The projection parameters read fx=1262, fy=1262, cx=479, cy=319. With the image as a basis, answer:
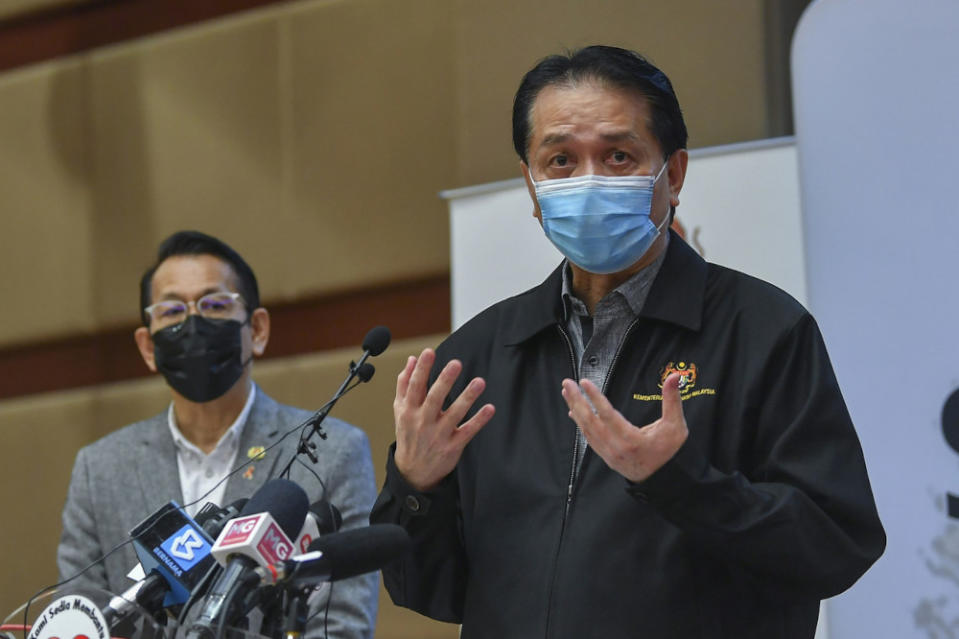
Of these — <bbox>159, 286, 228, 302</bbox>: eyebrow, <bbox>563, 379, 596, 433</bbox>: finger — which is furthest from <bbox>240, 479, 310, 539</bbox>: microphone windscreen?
<bbox>159, 286, 228, 302</bbox>: eyebrow

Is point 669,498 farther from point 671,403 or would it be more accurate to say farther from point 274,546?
point 274,546

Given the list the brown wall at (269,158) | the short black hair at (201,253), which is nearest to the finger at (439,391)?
the short black hair at (201,253)

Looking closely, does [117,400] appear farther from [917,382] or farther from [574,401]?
[574,401]

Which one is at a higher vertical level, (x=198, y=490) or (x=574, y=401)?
(x=574, y=401)

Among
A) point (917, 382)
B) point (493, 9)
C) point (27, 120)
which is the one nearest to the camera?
point (917, 382)

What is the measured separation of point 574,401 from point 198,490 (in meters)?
1.61

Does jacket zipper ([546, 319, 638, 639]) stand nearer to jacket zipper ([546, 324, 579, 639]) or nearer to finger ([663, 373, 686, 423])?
jacket zipper ([546, 324, 579, 639])

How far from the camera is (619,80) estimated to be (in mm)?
1844

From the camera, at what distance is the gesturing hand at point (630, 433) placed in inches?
59.2

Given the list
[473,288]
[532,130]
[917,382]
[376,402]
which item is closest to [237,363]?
[473,288]

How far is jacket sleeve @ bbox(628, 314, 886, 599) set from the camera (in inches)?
59.9

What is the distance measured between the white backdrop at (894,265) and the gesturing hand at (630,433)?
1109mm

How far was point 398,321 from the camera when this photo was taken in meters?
3.92

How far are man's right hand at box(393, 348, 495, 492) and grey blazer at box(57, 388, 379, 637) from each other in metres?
1.02
